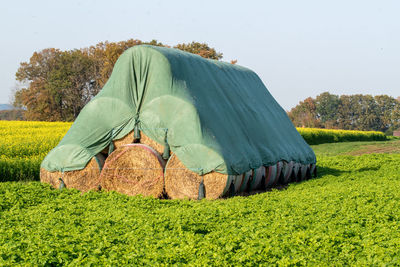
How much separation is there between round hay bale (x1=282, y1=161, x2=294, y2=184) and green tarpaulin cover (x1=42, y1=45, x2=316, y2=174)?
902 millimetres

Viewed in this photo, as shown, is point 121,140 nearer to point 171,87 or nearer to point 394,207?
point 171,87

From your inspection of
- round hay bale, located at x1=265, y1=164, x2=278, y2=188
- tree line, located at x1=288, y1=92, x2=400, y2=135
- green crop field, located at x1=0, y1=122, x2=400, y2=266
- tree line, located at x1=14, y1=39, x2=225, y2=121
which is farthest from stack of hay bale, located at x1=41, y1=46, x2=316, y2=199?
tree line, located at x1=288, y1=92, x2=400, y2=135

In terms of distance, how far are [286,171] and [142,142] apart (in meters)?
5.80

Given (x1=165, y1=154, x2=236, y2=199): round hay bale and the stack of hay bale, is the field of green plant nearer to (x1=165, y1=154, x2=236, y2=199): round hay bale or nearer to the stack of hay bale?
the stack of hay bale

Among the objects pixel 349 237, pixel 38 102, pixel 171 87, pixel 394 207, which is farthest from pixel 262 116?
pixel 38 102

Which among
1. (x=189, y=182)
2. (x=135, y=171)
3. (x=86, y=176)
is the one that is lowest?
(x=189, y=182)

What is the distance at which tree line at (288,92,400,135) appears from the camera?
369ft

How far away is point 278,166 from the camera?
16734mm

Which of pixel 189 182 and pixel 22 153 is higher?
pixel 22 153

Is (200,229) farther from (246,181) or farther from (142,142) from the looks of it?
(142,142)

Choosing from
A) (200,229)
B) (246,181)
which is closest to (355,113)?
(246,181)

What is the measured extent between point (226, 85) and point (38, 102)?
51751 millimetres

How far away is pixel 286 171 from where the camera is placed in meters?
17.6

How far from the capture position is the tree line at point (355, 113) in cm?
11256
